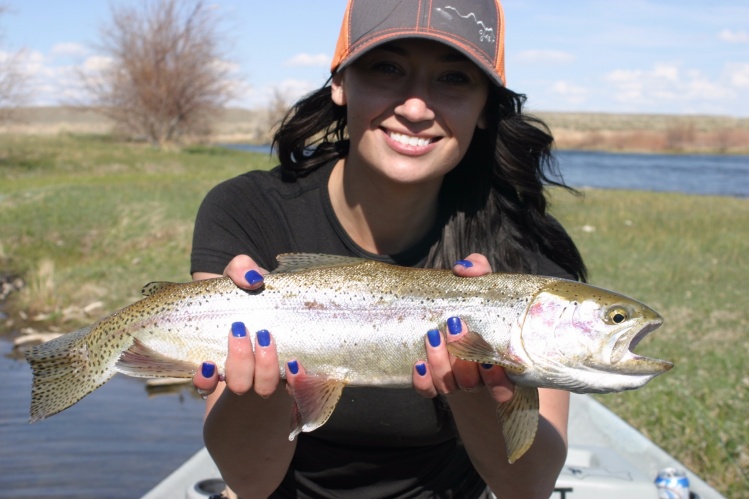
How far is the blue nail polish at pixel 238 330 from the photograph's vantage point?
2.69 metres

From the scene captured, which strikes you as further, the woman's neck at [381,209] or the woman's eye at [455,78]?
the woman's neck at [381,209]

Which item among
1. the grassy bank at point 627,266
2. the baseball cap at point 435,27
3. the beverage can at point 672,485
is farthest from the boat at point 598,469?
the baseball cap at point 435,27

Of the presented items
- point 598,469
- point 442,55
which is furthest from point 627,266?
point 442,55

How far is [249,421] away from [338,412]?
345 millimetres

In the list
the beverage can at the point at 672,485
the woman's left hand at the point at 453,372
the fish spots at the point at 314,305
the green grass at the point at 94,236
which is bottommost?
the green grass at the point at 94,236

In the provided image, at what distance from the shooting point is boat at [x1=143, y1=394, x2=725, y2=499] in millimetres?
4871

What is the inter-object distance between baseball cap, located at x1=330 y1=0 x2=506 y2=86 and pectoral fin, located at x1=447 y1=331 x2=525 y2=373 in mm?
987

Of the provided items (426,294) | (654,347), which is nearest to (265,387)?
(426,294)

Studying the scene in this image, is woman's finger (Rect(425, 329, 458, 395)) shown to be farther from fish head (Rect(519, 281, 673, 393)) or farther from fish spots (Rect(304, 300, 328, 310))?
fish spots (Rect(304, 300, 328, 310))

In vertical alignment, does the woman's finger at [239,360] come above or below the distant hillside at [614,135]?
above

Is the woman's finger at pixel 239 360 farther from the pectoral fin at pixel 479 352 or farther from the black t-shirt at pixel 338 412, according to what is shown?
the pectoral fin at pixel 479 352

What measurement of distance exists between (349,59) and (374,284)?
2.70 feet

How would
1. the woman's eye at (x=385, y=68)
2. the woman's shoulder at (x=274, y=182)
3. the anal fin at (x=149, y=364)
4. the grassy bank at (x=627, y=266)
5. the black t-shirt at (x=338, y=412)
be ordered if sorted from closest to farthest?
the anal fin at (x=149, y=364)
the woman's eye at (x=385, y=68)
the black t-shirt at (x=338, y=412)
the woman's shoulder at (x=274, y=182)
the grassy bank at (x=627, y=266)

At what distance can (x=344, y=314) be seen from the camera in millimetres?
2840
